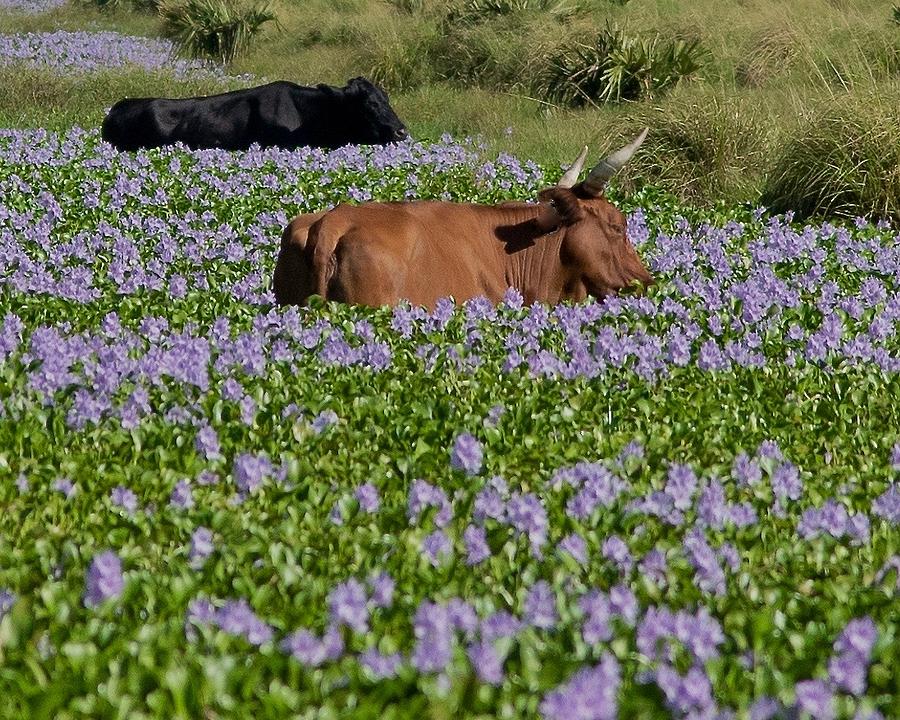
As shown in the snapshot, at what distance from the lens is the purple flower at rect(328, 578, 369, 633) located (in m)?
3.02

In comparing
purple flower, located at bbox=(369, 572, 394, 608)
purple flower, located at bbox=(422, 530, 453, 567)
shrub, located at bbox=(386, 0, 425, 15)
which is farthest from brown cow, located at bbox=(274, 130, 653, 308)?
shrub, located at bbox=(386, 0, 425, 15)

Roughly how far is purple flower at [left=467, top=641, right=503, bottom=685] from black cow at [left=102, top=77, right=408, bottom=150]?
47.5 feet

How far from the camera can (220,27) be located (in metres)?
30.7

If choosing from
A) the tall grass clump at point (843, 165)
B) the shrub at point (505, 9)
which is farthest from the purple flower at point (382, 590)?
the shrub at point (505, 9)

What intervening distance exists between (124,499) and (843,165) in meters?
8.94

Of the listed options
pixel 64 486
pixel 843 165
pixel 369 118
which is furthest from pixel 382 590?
pixel 369 118

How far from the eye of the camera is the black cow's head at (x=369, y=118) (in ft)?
55.2

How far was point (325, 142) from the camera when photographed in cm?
1727

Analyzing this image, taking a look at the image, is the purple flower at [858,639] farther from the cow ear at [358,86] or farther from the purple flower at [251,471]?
the cow ear at [358,86]

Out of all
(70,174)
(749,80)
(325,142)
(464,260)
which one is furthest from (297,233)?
(749,80)

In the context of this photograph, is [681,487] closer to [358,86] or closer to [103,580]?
[103,580]

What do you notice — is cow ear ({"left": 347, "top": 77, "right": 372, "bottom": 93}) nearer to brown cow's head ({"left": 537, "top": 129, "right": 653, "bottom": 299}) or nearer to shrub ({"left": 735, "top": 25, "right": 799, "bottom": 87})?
shrub ({"left": 735, "top": 25, "right": 799, "bottom": 87})

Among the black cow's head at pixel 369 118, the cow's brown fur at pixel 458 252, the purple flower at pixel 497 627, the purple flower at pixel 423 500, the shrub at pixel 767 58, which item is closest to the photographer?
the purple flower at pixel 497 627

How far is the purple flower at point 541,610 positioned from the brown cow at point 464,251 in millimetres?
4042
